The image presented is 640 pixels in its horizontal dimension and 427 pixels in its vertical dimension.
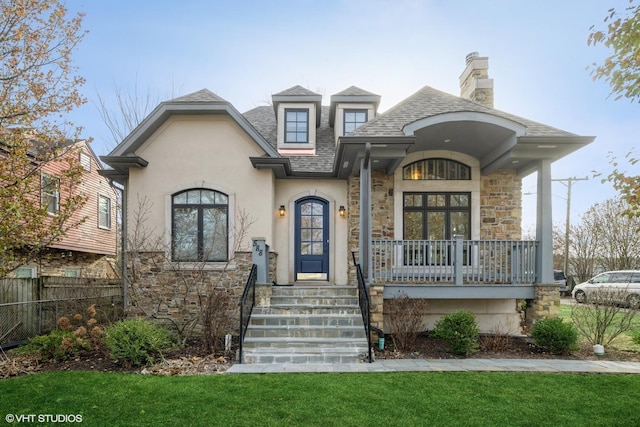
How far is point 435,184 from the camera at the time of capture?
32.2 ft

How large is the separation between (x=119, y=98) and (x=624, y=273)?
23736 millimetres

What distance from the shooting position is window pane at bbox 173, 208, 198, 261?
368 inches

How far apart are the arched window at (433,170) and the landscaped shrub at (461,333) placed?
3.83 m

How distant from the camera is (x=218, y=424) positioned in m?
4.24

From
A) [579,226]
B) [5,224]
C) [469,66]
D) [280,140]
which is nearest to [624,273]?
[579,226]

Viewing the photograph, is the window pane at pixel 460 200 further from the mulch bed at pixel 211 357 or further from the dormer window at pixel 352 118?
the dormer window at pixel 352 118

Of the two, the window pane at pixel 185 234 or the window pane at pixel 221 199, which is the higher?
the window pane at pixel 221 199

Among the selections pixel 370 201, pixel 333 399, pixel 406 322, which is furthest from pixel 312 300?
pixel 333 399

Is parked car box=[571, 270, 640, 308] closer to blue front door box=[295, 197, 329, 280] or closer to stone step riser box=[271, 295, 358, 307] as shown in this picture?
blue front door box=[295, 197, 329, 280]

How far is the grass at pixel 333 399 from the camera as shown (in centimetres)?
438

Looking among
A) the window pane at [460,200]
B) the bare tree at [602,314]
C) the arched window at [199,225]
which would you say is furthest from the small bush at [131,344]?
the bare tree at [602,314]

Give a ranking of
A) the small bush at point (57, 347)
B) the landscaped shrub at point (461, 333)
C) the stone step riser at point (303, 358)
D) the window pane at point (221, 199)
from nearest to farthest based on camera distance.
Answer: the stone step riser at point (303, 358) < the small bush at point (57, 347) < the landscaped shrub at point (461, 333) < the window pane at point (221, 199)

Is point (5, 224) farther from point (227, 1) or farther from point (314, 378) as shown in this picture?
point (227, 1)

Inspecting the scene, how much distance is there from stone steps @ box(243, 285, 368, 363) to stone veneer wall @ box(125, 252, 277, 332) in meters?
1.12
